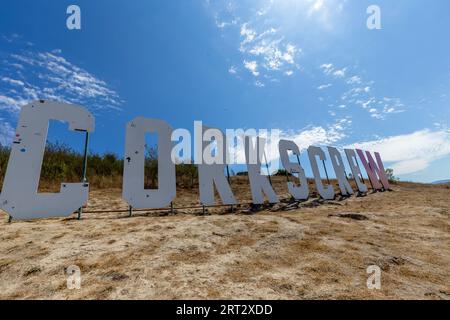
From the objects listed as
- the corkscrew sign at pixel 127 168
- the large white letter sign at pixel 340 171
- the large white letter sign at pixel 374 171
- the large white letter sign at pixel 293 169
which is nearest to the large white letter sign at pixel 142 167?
the corkscrew sign at pixel 127 168

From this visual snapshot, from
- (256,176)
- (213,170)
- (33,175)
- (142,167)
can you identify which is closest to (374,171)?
(256,176)

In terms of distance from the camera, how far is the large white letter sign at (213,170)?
7.04 meters

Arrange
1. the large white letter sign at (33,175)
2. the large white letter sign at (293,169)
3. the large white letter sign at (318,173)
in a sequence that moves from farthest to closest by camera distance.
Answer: the large white letter sign at (318,173)
the large white letter sign at (293,169)
the large white letter sign at (33,175)

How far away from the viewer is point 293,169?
994 centimetres

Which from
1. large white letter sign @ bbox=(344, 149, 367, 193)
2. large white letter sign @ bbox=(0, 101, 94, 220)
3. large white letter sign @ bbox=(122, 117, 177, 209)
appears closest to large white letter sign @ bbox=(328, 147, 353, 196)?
large white letter sign @ bbox=(344, 149, 367, 193)

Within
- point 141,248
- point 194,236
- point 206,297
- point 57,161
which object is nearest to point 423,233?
point 194,236

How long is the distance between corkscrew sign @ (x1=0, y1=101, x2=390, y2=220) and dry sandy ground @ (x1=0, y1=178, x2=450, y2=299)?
21.0 inches

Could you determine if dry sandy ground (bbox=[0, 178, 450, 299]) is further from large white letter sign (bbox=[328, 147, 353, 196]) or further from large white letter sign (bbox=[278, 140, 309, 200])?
large white letter sign (bbox=[328, 147, 353, 196])

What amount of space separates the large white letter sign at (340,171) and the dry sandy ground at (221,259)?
22.9 feet

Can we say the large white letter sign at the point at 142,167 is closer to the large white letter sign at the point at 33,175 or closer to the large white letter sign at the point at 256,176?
the large white letter sign at the point at 33,175

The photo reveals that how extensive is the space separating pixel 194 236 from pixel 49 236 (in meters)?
2.25

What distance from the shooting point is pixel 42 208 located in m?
4.79

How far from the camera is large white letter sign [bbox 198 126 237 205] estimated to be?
7.04 m
